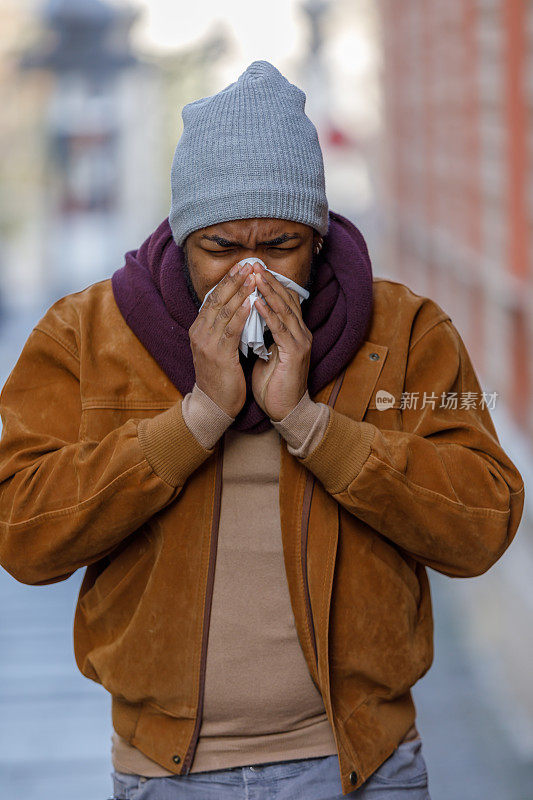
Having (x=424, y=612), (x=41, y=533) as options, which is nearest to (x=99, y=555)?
(x=41, y=533)

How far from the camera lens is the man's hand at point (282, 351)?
2.03 m

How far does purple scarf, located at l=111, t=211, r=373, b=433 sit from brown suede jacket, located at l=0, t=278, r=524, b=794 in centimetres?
4

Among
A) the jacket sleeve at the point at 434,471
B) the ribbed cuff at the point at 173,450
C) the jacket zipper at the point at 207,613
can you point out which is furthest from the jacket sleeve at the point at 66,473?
the jacket sleeve at the point at 434,471

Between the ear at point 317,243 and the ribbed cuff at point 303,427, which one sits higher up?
the ear at point 317,243

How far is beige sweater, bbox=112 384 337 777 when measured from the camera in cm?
214

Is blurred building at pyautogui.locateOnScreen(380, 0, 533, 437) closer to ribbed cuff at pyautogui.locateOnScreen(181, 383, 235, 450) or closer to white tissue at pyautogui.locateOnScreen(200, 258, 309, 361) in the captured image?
white tissue at pyautogui.locateOnScreen(200, 258, 309, 361)

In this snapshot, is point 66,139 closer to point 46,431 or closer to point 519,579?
point 519,579

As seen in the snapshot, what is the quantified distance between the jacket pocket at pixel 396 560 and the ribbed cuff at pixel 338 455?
206 mm

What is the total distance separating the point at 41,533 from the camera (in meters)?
2.06

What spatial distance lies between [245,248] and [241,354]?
7.6 inches

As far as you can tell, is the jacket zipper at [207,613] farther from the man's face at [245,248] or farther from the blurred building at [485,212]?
the blurred building at [485,212]

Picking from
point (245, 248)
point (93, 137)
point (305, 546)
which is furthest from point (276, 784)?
point (93, 137)

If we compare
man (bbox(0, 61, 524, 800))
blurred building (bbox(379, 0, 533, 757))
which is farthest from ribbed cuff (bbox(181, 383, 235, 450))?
blurred building (bbox(379, 0, 533, 757))

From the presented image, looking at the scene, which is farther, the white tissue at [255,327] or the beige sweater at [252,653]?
the beige sweater at [252,653]
